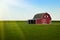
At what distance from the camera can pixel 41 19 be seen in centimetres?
183

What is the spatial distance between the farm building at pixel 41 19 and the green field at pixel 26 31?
0.03m

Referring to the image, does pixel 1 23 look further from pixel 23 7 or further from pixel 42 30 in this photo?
pixel 42 30

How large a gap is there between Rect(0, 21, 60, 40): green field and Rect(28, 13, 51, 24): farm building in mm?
30

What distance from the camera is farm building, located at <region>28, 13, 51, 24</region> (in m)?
1.80

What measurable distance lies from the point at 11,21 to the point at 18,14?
8 cm

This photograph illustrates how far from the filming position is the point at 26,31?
5.86ft

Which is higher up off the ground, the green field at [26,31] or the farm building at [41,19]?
the farm building at [41,19]

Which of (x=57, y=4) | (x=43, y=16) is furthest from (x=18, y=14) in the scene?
(x=57, y=4)

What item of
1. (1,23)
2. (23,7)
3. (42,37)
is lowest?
(42,37)

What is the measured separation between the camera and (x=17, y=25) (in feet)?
5.87

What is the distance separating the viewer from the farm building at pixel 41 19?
1798 millimetres

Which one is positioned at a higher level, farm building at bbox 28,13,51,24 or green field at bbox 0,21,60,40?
farm building at bbox 28,13,51,24

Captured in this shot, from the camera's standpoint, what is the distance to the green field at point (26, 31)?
1746 millimetres

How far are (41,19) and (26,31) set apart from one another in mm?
159
